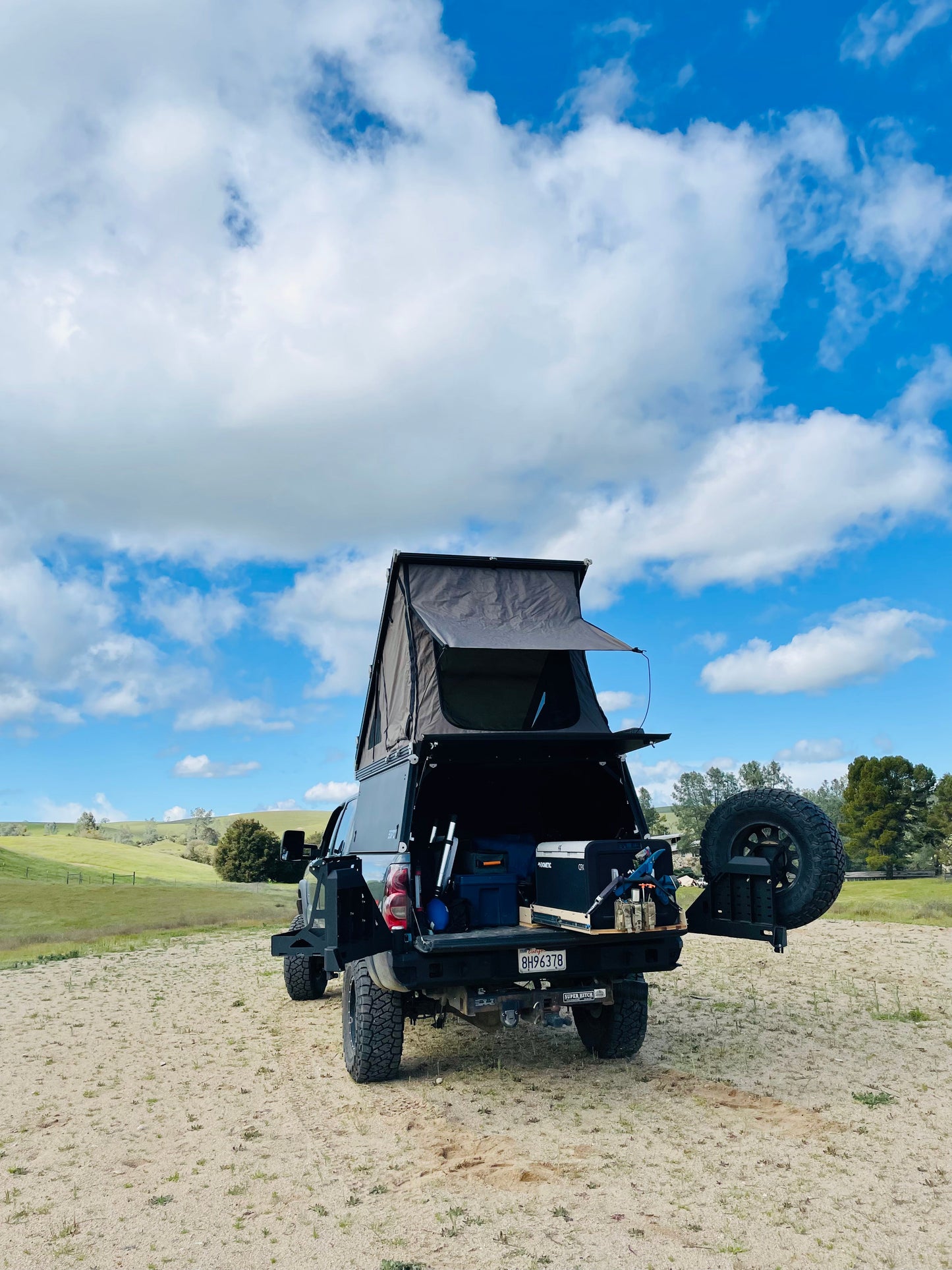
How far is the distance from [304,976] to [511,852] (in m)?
4.09

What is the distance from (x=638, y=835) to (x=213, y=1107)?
343cm

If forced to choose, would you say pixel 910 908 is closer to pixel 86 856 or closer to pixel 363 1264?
pixel 363 1264

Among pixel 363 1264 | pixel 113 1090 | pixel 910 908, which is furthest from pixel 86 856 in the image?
pixel 363 1264

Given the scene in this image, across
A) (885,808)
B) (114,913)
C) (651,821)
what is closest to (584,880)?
(114,913)

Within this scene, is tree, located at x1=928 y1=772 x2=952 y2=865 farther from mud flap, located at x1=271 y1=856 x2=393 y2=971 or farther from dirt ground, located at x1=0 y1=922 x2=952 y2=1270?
mud flap, located at x1=271 y1=856 x2=393 y2=971

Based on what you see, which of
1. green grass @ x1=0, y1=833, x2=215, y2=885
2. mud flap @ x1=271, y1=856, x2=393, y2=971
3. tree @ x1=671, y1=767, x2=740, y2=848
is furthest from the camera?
tree @ x1=671, y1=767, x2=740, y2=848

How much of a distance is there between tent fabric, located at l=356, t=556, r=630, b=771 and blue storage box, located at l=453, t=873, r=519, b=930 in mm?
1177

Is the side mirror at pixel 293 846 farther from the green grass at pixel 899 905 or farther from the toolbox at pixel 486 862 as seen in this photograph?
the green grass at pixel 899 905

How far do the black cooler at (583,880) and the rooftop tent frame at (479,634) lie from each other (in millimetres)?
1436

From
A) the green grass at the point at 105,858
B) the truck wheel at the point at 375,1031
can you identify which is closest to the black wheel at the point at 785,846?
the truck wheel at the point at 375,1031

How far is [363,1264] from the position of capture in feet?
11.5

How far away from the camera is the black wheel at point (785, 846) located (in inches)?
240

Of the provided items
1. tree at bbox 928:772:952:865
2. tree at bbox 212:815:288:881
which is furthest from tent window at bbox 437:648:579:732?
tree at bbox 928:772:952:865

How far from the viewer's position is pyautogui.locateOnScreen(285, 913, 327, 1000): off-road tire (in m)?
9.46
